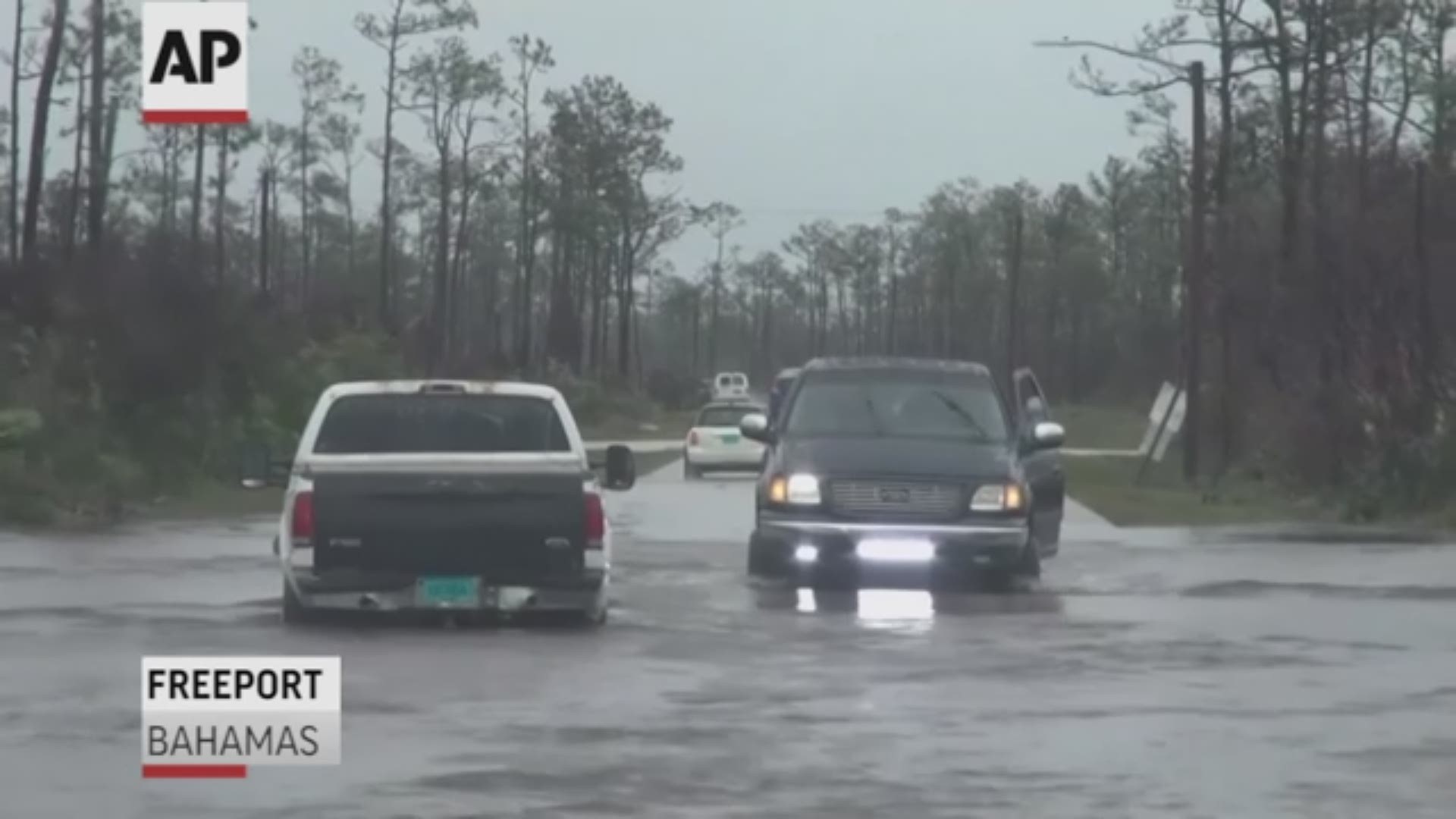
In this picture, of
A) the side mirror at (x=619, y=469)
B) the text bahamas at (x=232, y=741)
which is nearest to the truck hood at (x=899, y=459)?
the side mirror at (x=619, y=469)

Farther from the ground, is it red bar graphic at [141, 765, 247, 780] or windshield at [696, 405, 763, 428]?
windshield at [696, 405, 763, 428]

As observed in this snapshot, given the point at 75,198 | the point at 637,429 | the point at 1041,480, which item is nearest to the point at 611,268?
the point at 637,429

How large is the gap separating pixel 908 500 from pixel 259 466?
513 cm

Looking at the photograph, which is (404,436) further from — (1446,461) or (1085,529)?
(1446,461)

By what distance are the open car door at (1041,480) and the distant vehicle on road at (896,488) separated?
0.20ft

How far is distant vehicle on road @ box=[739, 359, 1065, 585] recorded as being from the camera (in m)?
20.8

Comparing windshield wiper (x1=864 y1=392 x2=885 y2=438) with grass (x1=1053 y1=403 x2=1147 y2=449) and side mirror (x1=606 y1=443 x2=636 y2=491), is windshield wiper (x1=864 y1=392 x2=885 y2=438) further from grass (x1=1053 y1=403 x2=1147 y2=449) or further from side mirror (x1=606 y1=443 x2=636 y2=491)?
grass (x1=1053 y1=403 x2=1147 y2=449)

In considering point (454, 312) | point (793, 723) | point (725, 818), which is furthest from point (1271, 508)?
point (454, 312)

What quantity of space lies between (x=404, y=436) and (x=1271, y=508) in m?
21.5

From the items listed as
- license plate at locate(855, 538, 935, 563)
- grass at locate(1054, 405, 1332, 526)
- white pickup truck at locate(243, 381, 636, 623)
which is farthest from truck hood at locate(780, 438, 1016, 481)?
grass at locate(1054, 405, 1332, 526)

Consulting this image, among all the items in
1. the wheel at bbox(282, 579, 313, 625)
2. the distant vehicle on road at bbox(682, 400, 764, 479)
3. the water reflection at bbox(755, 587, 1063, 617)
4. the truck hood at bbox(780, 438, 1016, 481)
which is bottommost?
the water reflection at bbox(755, 587, 1063, 617)

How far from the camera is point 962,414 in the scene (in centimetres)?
2245

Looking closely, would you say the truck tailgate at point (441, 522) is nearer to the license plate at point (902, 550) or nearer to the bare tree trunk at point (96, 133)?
the license plate at point (902, 550)

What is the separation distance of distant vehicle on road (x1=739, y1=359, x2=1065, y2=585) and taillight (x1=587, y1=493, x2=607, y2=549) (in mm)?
3924
